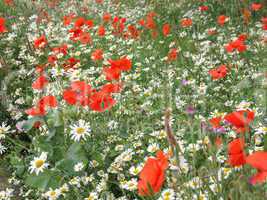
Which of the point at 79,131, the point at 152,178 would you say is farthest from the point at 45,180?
the point at 152,178

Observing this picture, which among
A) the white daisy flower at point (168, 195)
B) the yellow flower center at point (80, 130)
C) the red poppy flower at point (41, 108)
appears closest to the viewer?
the white daisy flower at point (168, 195)

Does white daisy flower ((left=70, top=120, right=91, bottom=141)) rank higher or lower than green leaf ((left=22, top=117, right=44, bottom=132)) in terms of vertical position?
lower

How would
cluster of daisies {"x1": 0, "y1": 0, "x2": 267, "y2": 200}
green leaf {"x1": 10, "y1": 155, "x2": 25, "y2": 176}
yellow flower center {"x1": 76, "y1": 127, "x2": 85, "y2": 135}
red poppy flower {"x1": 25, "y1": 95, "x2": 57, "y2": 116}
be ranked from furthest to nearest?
green leaf {"x1": 10, "y1": 155, "x2": 25, "y2": 176} → yellow flower center {"x1": 76, "y1": 127, "x2": 85, "y2": 135} → red poppy flower {"x1": 25, "y1": 95, "x2": 57, "y2": 116} → cluster of daisies {"x1": 0, "y1": 0, "x2": 267, "y2": 200}

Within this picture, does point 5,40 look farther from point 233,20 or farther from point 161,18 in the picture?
point 233,20

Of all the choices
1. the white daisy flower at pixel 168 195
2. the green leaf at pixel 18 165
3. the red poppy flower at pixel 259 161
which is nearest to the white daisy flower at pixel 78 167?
the green leaf at pixel 18 165

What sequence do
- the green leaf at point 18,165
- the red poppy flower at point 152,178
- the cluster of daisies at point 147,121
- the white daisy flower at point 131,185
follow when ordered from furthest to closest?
1. the green leaf at point 18,165
2. the white daisy flower at point 131,185
3. the cluster of daisies at point 147,121
4. the red poppy flower at point 152,178

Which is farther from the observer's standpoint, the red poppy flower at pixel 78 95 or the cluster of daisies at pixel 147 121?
the red poppy flower at pixel 78 95

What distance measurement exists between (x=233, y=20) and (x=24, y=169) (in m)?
3.25

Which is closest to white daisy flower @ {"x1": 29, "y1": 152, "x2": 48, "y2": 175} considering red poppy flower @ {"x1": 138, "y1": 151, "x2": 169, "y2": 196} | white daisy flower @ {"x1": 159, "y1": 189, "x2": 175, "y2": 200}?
white daisy flower @ {"x1": 159, "y1": 189, "x2": 175, "y2": 200}

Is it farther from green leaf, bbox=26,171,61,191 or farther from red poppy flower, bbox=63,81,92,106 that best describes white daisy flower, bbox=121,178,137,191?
red poppy flower, bbox=63,81,92,106

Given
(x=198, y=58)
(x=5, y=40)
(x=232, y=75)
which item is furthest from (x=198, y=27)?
(x=5, y=40)

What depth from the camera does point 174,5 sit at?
21.6 feet

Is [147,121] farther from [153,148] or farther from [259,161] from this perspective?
[259,161]

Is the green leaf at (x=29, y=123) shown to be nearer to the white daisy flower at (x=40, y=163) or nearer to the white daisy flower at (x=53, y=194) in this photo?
the white daisy flower at (x=40, y=163)
